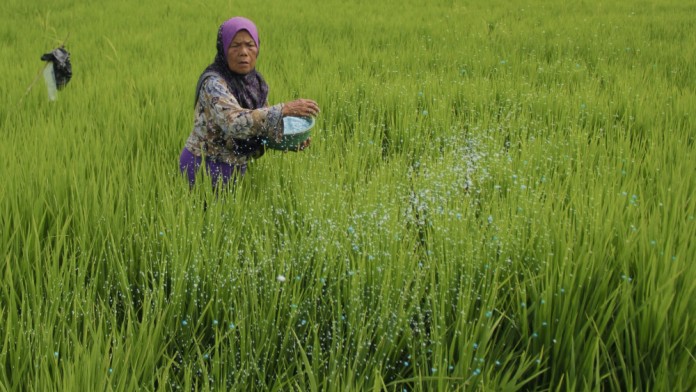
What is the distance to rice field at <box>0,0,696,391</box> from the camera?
1313 millimetres

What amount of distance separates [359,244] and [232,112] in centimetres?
79

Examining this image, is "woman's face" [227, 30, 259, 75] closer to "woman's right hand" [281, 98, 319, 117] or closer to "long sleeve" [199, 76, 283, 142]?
"long sleeve" [199, 76, 283, 142]

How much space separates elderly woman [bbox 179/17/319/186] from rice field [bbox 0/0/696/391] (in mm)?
116

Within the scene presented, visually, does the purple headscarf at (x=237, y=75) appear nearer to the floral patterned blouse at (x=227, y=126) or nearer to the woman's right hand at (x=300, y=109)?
the floral patterned blouse at (x=227, y=126)

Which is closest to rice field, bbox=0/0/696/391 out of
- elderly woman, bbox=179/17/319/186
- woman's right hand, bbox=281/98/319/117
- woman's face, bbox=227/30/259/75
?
elderly woman, bbox=179/17/319/186

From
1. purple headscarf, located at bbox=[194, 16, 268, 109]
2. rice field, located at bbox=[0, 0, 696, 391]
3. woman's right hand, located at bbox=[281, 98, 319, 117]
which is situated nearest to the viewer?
rice field, located at bbox=[0, 0, 696, 391]

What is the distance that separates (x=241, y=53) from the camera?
2.20m

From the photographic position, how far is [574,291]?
1.50 m

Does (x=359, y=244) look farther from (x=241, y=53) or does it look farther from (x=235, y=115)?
(x=241, y=53)

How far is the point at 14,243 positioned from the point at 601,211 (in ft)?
5.88

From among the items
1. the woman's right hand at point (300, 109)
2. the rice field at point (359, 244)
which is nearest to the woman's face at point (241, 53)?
the woman's right hand at point (300, 109)

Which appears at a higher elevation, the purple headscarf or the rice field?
the purple headscarf

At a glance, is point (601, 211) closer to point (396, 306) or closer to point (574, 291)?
point (574, 291)

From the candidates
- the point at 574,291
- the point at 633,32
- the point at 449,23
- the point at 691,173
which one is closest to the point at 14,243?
the point at 574,291
